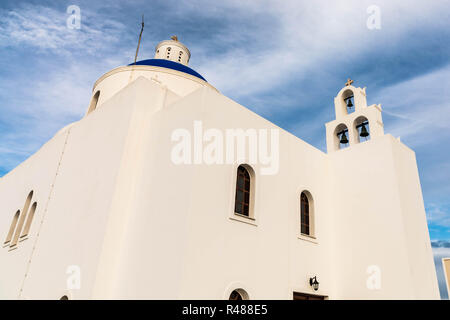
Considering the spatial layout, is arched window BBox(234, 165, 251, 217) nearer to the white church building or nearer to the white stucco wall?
the white church building

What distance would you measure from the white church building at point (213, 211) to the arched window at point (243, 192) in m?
0.03

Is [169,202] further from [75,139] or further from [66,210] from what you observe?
[75,139]

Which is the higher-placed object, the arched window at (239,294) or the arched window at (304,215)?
the arched window at (304,215)

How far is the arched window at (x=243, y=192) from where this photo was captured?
7.00 metres

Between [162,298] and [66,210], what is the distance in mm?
4303

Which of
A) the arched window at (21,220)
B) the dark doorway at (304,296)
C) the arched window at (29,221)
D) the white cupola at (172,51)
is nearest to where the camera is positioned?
the dark doorway at (304,296)

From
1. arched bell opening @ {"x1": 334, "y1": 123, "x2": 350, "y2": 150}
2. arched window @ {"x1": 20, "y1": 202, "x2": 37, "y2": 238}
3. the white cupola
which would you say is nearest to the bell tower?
arched bell opening @ {"x1": 334, "y1": 123, "x2": 350, "y2": 150}

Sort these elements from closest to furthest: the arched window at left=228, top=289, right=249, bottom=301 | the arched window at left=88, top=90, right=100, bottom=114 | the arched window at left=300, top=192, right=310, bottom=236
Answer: the arched window at left=228, top=289, right=249, bottom=301 < the arched window at left=300, top=192, right=310, bottom=236 < the arched window at left=88, top=90, right=100, bottom=114

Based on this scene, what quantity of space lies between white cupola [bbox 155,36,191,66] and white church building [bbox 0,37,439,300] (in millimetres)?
6217

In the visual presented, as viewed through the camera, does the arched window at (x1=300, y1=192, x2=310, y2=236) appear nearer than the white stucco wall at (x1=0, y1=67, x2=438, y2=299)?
No

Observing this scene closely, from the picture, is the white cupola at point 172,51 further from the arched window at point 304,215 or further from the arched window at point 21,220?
the arched window at point 304,215

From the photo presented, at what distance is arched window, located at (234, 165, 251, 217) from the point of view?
23.0 ft

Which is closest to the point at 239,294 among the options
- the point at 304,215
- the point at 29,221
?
the point at 304,215

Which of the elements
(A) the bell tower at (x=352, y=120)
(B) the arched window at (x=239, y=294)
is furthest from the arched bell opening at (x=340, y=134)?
(B) the arched window at (x=239, y=294)
